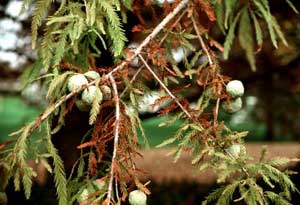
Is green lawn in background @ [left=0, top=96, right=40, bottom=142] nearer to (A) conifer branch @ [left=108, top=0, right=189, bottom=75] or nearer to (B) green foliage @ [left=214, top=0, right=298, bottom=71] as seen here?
(B) green foliage @ [left=214, top=0, right=298, bottom=71]

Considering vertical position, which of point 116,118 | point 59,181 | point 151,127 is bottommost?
point 151,127

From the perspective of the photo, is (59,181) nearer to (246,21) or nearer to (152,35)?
(152,35)

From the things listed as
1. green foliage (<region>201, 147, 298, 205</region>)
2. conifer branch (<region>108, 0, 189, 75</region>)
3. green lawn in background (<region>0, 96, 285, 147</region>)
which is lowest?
green lawn in background (<region>0, 96, 285, 147</region>)

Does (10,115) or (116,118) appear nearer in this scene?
(116,118)

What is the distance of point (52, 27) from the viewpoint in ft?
8.08

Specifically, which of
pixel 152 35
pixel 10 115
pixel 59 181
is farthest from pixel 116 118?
pixel 10 115

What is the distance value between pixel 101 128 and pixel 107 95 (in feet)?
0.43

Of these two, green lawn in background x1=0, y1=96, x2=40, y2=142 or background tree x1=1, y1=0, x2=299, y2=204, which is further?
green lawn in background x1=0, y1=96, x2=40, y2=142

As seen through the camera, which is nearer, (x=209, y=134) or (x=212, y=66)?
(x=209, y=134)

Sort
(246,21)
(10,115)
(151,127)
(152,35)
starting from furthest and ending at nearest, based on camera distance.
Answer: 1. (10,115)
2. (151,127)
3. (246,21)
4. (152,35)

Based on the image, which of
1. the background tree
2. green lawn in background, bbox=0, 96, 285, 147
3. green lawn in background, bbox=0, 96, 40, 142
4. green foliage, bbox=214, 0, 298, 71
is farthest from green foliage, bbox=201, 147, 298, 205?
green lawn in background, bbox=0, 96, 40, 142

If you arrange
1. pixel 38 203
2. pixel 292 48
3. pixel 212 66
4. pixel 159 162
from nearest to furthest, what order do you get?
pixel 212 66 → pixel 292 48 → pixel 38 203 → pixel 159 162

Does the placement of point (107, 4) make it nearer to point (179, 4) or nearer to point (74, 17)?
point (74, 17)

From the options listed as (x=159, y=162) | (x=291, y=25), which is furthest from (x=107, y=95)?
(x=159, y=162)
